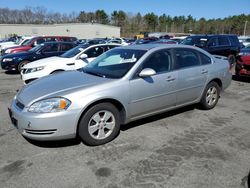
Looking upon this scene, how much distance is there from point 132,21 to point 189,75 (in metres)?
93.4

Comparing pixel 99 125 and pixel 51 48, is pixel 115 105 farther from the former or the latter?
pixel 51 48

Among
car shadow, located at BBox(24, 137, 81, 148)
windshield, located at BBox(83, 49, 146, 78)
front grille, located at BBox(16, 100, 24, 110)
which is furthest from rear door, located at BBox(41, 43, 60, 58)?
car shadow, located at BBox(24, 137, 81, 148)

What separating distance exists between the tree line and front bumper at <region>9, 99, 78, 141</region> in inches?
3163

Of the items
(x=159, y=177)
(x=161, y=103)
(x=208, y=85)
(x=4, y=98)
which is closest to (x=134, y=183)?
(x=159, y=177)

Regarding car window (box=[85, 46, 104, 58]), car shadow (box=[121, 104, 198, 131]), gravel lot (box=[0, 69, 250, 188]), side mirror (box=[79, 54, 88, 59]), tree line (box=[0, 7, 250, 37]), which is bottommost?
gravel lot (box=[0, 69, 250, 188])

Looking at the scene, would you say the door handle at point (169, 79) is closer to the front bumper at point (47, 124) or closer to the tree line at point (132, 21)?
the front bumper at point (47, 124)

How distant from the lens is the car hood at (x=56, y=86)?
11.5 feet

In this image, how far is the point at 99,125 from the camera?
12.2ft

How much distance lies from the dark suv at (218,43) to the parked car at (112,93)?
605 cm

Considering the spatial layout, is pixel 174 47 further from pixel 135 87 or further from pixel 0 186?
pixel 0 186

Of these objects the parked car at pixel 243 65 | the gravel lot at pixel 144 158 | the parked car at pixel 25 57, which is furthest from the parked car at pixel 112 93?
the parked car at pixel 25 57

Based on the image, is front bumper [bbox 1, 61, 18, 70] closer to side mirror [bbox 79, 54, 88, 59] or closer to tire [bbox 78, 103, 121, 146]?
side mirror [bbox 79, 54, 88, 59]

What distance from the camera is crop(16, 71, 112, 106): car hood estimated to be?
3516 mm

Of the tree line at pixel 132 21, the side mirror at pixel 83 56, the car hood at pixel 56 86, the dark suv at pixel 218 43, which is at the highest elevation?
the tree line at pixel 132 21
